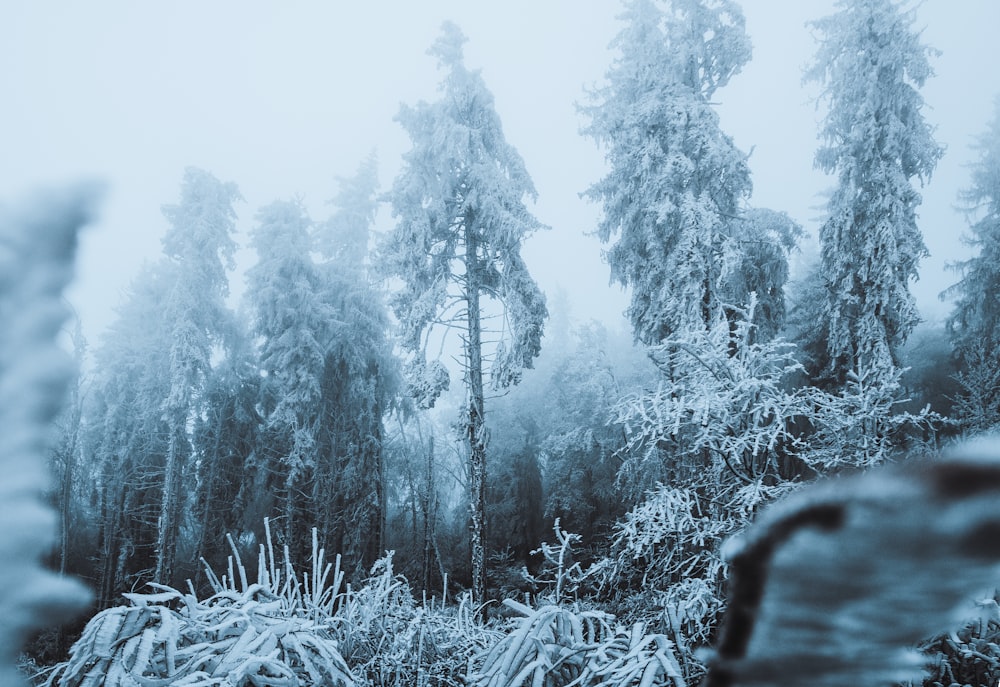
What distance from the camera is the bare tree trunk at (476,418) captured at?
15023 millimetres

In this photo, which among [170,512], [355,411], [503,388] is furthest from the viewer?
[355,411]

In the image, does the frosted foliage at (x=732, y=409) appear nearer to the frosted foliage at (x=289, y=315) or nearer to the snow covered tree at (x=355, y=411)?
the frosted foliage at (x=289, y=315)

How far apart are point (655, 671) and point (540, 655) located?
61 cm

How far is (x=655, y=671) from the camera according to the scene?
252 centimetres

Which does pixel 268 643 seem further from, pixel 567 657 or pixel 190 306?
pixel 190 306

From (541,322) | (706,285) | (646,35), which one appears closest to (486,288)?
(541,322)

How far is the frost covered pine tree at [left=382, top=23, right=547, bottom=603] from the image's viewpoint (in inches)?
601

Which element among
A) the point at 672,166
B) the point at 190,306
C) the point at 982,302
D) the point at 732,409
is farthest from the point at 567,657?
the point at 982,302

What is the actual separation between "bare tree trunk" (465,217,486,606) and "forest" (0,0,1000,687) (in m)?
0.06

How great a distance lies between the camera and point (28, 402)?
421 mm

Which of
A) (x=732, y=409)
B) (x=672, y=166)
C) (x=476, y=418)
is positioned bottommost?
(x=732, y=409)

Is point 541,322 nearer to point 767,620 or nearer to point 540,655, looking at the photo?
point 540,655

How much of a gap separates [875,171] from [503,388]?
12.0 metres

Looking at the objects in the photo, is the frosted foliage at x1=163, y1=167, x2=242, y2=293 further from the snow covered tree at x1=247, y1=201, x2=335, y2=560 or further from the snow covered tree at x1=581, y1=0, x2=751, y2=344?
the snow covered tree at x1=581, y1=0, x2=751, y2=344
